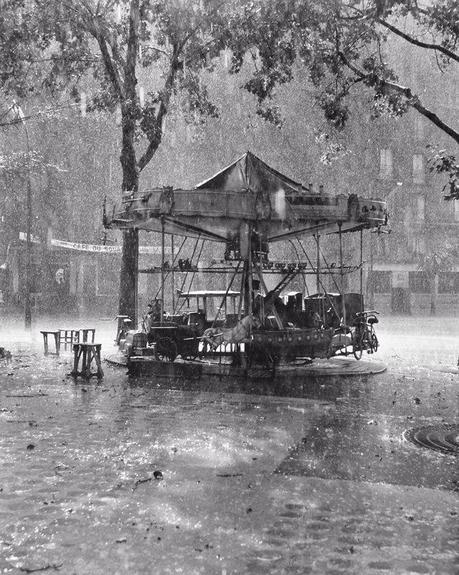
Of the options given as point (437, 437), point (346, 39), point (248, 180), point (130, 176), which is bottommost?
point (437, 437)

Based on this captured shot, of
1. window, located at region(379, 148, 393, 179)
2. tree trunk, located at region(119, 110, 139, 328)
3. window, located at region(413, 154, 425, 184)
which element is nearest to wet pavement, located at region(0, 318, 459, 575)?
tree trunk, located at region(119, 110, 139, 328)

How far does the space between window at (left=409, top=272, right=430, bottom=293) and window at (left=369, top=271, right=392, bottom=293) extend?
1979 mm

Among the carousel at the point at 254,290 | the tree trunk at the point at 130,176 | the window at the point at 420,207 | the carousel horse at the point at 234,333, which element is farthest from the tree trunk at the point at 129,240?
the window at the point at 420,207

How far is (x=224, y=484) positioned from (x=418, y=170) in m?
51.6

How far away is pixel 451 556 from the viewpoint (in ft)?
15.5

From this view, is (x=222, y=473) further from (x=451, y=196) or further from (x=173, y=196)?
(x=173, y=196)

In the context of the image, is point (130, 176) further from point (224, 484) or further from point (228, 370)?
point (224, 484)

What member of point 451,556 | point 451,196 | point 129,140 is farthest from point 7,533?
point 129,140

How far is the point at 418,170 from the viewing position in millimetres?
54281

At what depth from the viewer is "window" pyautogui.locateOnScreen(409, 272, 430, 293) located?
52750 mm

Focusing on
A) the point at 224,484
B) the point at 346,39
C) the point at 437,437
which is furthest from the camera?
the point at 346,39

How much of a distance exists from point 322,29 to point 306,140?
99.5 feet

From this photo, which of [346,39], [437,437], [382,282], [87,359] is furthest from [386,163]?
[437,437]

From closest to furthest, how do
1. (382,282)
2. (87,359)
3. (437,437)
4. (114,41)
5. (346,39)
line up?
(437,437) < (346,39) < (87,359) < (114,41) < (382,282)
